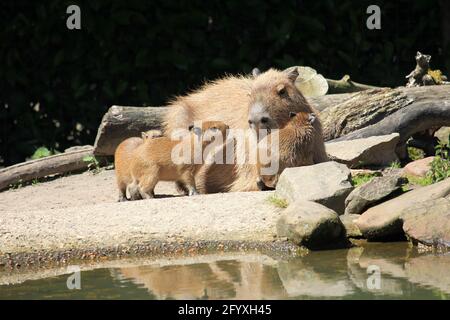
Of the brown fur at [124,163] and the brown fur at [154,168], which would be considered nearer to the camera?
the brown fur at [154,168]

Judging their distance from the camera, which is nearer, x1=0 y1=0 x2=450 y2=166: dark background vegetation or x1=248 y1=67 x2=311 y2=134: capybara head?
x1=248 y1=67 x2=311 y2=134: capybara head

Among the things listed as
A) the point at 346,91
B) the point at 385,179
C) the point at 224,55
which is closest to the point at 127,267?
the point at 385,179

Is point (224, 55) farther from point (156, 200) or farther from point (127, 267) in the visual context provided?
point (127, 267)

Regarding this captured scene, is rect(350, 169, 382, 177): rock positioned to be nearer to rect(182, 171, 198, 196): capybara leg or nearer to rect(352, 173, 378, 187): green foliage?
rect(352, 173, 378, 187): green foliage

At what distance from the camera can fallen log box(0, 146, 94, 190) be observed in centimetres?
927

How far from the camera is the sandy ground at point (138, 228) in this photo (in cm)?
636

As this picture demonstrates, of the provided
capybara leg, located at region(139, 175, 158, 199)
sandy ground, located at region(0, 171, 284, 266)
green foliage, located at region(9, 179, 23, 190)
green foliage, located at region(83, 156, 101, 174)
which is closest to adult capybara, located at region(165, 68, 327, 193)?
capybara leg, located at region(139, 175, 158, 199)

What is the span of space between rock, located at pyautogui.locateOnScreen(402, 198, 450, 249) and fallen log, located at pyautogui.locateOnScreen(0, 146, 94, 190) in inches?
169

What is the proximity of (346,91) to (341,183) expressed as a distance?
3069 millimetres

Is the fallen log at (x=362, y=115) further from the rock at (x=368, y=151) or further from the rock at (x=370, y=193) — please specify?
the rock at (x=370, y=193)

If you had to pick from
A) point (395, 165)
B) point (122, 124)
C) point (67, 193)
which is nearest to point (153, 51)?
point (122, 124)

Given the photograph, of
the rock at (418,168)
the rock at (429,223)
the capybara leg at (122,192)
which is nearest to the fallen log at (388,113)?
the rock at (418,168)

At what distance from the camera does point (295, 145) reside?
296 inches

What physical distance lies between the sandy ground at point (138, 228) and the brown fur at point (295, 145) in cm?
57
